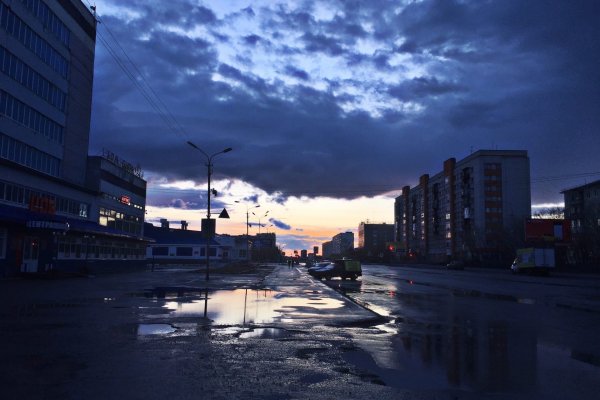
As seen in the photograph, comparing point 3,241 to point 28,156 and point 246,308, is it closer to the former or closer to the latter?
point 28,156

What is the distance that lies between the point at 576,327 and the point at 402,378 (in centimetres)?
870

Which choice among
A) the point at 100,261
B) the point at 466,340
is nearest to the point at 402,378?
the point at 466,340

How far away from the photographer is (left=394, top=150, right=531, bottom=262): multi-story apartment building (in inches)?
4342

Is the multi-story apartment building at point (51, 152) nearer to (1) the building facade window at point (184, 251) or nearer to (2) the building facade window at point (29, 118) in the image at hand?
(2) the building facade window at point (29, 118)

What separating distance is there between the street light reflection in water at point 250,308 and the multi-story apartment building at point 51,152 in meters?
17.4

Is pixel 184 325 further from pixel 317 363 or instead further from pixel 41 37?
pixel 41 37

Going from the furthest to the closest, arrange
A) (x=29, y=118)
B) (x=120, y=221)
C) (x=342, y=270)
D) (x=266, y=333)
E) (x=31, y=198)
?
(x=120, y=221) → (x=342, y=270) → (x=29, y=118) → (x=31, y=198) → (x=266, y=333)

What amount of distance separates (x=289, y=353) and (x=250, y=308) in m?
8.25

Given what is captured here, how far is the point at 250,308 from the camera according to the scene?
56.8 feet

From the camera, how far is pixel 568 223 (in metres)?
68.9

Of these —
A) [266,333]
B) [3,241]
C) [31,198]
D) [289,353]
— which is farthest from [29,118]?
[289,353]

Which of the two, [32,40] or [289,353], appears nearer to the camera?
[289,353]

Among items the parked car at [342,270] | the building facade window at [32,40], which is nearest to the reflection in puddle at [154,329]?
the building facade window at [32,40]

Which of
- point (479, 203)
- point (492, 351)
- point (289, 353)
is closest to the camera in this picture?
point (289, 353)
